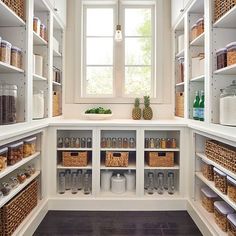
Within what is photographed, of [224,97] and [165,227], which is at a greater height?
[224,97]

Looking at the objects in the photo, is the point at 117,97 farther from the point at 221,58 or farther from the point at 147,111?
the point at 221,58

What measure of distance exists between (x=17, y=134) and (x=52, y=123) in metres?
0.83

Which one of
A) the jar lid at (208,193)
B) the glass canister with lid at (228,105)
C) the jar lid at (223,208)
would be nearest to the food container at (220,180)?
the jar lid at (223,208)

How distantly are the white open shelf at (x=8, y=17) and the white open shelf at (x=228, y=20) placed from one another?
4.78 feet

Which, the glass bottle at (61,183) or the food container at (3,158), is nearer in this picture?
the food container at (3,158)

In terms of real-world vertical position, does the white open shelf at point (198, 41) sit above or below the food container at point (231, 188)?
above

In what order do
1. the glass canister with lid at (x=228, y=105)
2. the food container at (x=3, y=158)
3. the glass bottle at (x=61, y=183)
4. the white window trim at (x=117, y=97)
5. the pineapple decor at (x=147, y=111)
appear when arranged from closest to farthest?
the food container at (x=3, y=158), the glass canister with lid at (x=228, y=105), the glass bottle at (x=61, y=183), the pineapple decor at (x=147, y=111), the white window trim at (x=117, y=97)

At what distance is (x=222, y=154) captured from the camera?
1839 mm

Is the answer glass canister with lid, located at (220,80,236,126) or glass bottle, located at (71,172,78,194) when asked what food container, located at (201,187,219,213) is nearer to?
glass canister with lid, located at (220,80,236,126)

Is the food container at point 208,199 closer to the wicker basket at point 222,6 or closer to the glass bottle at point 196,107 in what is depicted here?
the glass bottle at point 196,107

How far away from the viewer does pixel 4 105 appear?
1.75 m

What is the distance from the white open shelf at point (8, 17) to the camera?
163 centimetres

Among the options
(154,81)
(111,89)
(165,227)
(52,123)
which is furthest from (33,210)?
(154,81)

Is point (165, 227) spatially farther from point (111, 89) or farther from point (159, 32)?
point (159, 32)
